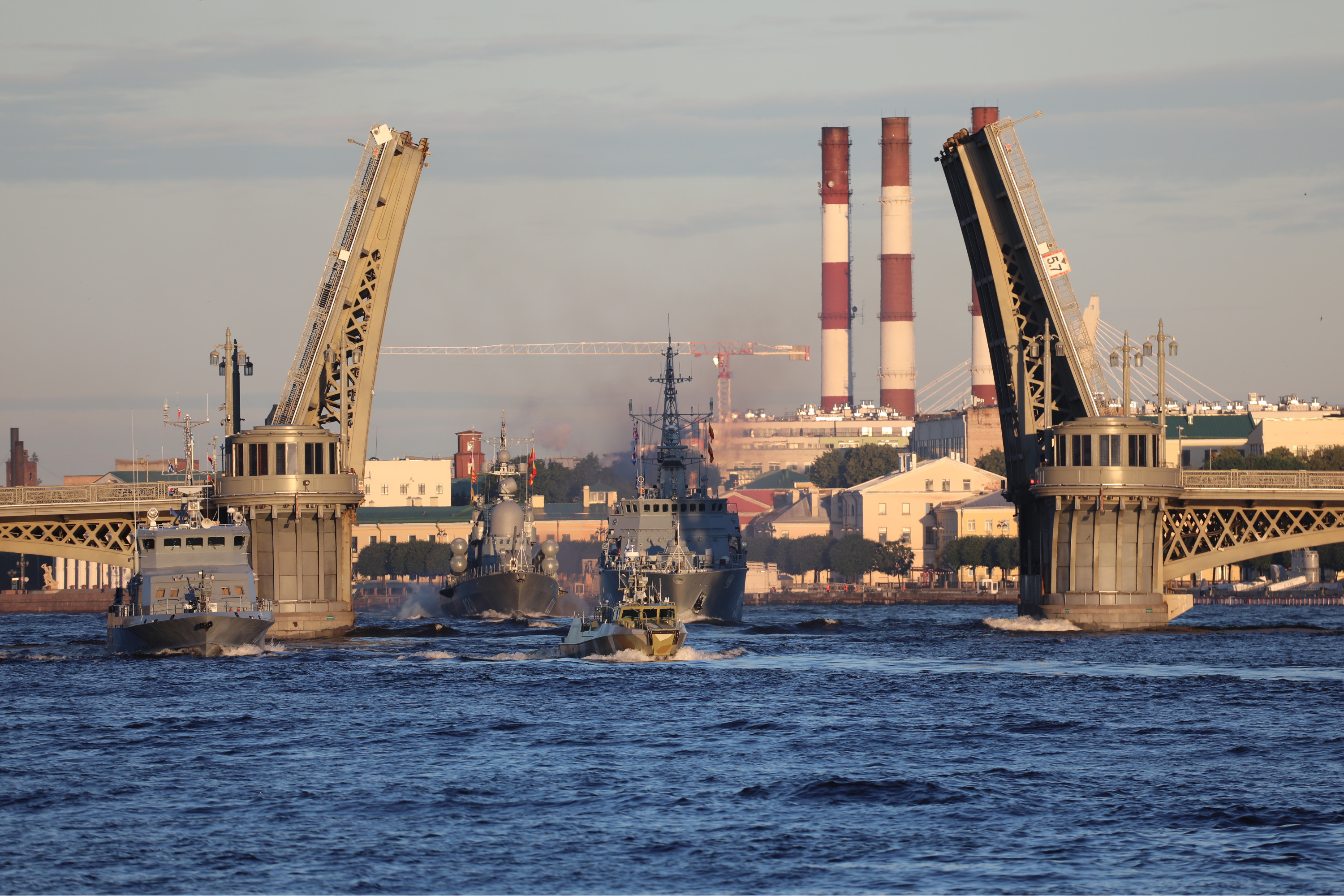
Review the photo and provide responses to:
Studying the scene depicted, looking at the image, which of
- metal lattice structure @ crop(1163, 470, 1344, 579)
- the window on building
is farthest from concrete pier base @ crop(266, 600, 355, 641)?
metal lattice structure @ crop(1163, 470, 1344, 579)

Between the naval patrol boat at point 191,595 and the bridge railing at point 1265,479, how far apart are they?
35040 millimetres

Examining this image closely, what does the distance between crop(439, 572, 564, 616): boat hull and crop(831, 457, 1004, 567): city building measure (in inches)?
2435

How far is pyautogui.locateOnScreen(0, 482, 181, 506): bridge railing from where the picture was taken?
72812mm

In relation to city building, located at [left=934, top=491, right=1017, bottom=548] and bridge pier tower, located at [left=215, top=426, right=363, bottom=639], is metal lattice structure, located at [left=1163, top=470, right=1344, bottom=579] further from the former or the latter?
city building, located at [left=934, top=491, right=1017, bottom=548]

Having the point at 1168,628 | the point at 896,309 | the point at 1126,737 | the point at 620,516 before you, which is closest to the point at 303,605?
the point at 620,516

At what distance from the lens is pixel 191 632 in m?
63.7

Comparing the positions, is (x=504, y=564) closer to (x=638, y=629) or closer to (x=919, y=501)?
(x=638, y=629)

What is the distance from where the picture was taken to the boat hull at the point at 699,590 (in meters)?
88.4

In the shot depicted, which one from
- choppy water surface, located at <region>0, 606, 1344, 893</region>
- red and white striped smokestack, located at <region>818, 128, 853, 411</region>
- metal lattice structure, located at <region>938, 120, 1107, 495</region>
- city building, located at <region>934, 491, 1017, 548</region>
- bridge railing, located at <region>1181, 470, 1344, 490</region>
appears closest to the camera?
choppy water surface, located at <region>0, 606, 1344, 893</region>

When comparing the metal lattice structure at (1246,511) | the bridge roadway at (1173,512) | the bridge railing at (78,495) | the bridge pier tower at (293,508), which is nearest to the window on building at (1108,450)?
the bridge roadway at (1173,512)

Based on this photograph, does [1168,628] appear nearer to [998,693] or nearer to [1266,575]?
[998,693]

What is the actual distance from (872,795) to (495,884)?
9719 mm

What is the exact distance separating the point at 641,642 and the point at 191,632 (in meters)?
14.6

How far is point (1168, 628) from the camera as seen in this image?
250 ft
